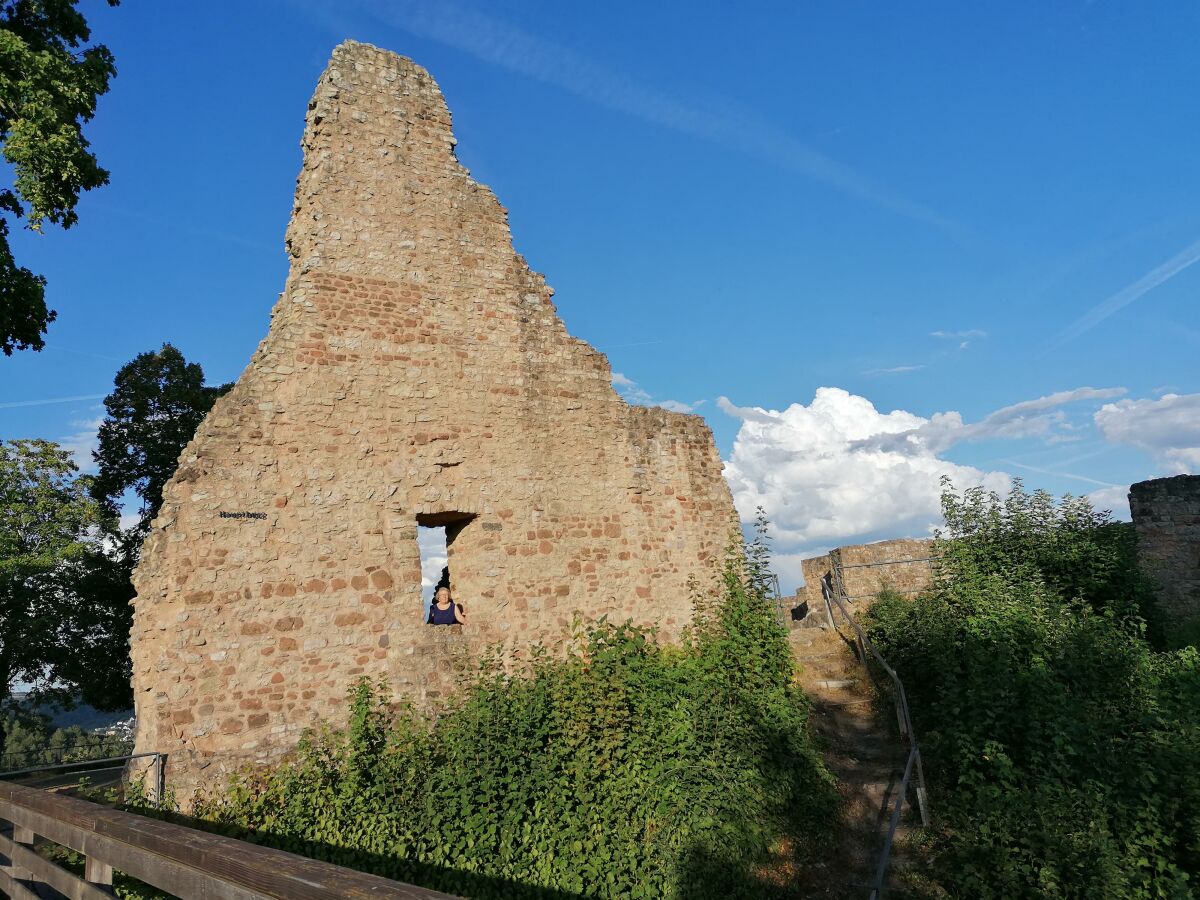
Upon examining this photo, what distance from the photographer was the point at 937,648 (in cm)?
1057

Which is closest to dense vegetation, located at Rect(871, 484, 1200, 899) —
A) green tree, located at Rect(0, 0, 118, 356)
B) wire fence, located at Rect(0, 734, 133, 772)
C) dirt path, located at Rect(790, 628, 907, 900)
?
dirt path, located at Rect(790, 628, 907, 900)

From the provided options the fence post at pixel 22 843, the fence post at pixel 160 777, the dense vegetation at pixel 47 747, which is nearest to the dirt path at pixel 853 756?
the fence post at pixel 160 777

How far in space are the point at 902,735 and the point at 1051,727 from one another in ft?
6.27

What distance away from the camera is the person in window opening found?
29.7 feet

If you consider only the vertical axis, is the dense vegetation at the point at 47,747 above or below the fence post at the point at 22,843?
below

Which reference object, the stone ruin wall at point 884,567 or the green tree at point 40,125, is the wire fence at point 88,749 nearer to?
the green tree at point 40,125

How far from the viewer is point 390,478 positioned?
8.90 m

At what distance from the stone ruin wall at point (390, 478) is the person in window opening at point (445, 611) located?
198 mm

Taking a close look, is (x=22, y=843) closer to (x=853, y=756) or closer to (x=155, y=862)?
(x=155, y=862)

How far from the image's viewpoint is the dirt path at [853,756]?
778 cm

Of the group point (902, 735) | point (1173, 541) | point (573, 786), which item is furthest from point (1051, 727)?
point (1173, 541)

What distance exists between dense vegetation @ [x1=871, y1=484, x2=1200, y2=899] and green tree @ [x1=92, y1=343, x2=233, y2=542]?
16248 mm

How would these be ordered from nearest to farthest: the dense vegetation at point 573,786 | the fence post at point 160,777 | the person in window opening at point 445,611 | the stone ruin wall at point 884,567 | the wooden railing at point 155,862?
the wooden railing at point 155,862 → the fence post at point 160,777 → the dense vegetation at point 573,786 → the person in window opening at point 445,611 → the stone ruin wall at point 884,567

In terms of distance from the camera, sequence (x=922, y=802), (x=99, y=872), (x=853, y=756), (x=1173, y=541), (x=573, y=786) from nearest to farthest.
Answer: (x=99, y=872) < (x=573, y=786) < (x=922, y=802) < (x=853, y=756) < (x=1173, y=541)
